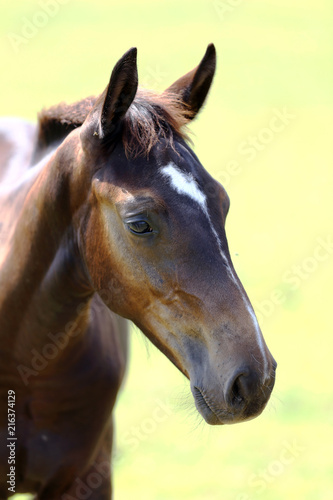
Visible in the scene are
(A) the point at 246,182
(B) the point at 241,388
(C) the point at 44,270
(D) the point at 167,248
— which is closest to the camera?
(B) the point at 241,388

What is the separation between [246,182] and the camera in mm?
10406

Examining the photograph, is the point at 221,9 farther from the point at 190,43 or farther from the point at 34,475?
the point at 34,475

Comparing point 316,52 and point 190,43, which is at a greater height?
point 316,52

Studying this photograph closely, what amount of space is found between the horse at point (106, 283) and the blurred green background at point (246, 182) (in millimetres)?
298

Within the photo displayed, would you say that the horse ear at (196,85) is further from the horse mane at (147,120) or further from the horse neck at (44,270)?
the horse neck at (44,270)

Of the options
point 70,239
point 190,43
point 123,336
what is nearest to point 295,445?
point 123,336

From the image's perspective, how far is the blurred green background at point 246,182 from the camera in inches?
191

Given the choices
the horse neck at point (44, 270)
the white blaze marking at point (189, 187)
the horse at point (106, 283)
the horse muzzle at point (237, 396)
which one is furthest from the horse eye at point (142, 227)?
the horse muzzle at point (237, 396)

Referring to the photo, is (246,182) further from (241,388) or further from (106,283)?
(241,388)

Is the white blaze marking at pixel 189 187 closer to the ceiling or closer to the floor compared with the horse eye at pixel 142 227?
closer to the ceiling

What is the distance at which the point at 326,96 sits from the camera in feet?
46.9

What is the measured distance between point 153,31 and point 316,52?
3.89 metres

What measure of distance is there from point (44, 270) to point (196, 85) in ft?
2.98

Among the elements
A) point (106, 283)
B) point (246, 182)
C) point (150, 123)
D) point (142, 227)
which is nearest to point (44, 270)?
point (106, 283)
